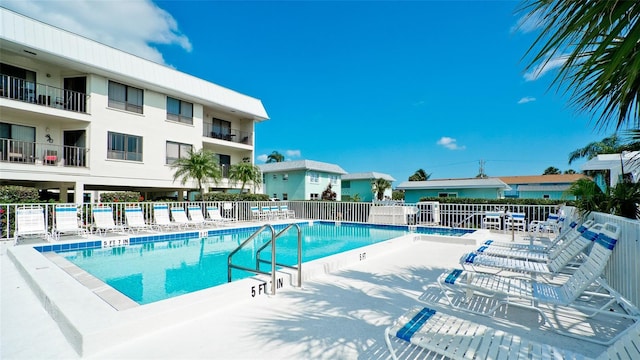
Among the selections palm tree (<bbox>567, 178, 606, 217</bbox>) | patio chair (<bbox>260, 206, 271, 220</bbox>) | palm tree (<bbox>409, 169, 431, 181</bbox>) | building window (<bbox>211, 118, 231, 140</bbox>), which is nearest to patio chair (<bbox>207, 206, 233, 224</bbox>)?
patio chair (<bbox>260, 206, 271, 220</bbox>)

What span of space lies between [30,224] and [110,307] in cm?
793

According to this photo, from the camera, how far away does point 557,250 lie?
479 centimetres

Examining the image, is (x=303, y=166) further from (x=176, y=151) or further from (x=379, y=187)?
(x=176, y=151)

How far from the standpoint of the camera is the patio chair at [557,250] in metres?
4.26

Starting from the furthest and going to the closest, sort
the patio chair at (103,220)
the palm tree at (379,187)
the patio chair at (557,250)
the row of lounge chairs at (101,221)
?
1. the palm tree at (379,187)
2. the patio chair at (103,220)
3. the row of lounge chairs at (101,221)
4. the patio chair at (557,250)

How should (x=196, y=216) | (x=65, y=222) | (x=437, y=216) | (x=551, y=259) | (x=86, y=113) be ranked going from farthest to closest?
(x=86, y=113), (x=437, y=216), (x=196, y=216), (x=65, y=222), (x=551, y=259)

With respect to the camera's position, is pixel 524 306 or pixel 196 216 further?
pixel 196 216

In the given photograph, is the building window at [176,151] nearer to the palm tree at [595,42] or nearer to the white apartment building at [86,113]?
the white apartment building at [86,113]

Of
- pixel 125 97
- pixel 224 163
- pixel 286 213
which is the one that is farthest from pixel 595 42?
pixel 224 163

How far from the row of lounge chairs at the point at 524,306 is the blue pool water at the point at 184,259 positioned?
4.36 metres

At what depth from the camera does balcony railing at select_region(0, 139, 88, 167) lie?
12.6 metres

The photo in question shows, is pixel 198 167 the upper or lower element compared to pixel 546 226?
upper

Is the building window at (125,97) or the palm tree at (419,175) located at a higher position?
the building window at (125,97)

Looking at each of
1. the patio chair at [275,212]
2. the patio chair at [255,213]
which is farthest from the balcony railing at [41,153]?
the patio chair at [275,212]
